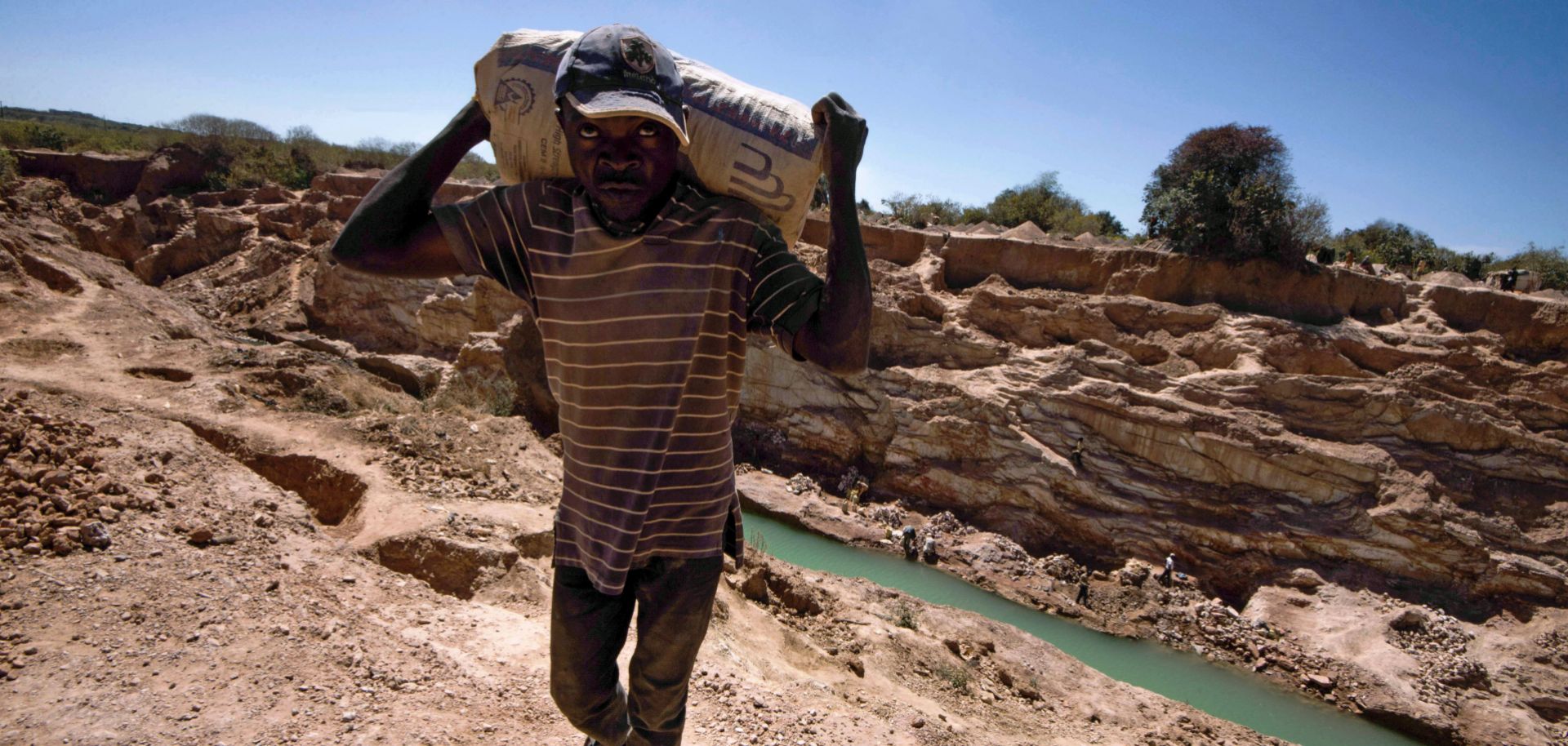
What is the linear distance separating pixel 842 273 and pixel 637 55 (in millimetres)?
476

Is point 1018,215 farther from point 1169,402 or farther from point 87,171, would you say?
point 87,171

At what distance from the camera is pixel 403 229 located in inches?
54.0

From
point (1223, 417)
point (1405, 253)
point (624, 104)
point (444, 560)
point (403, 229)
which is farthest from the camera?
point (1405, 253)

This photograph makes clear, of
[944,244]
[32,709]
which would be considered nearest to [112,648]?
[32,709]

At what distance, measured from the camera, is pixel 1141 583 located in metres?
10.6

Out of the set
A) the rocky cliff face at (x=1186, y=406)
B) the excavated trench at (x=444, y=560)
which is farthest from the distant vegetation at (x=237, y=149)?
the excavated trench at (x=444, y=560)

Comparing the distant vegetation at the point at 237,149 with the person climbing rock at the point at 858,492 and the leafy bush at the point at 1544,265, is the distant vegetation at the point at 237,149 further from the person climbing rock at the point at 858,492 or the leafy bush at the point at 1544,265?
the leafy bush at the point at 1544,265

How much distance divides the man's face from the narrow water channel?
687cm

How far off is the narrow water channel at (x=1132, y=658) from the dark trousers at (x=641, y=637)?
6.33 meters

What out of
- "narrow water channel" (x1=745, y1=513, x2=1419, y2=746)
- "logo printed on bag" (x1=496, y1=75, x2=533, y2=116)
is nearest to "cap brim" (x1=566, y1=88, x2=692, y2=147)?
"logo printed on bag" (x1=496, y1=75, x2=533, y2=116)

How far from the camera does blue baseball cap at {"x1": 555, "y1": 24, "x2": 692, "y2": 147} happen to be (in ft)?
3.67

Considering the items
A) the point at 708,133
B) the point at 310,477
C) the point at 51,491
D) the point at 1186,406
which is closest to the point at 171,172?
the point at 310,477

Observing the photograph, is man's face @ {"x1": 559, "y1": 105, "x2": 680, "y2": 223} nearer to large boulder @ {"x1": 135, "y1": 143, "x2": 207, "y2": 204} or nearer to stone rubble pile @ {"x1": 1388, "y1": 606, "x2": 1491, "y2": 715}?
stone rubble pile @ {"x1": 1388, "y1": 606, "x2": 1491, "y2": 715}

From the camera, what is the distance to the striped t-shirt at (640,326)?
1266 millimetres
